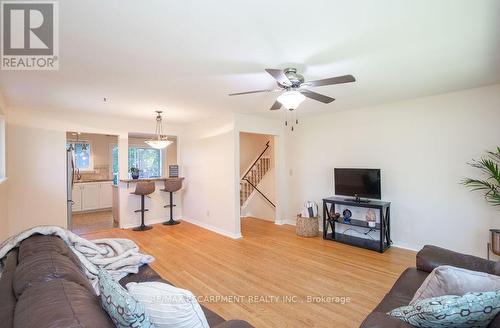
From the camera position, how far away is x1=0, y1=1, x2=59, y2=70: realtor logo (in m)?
1.60

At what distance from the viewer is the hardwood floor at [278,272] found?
2.38 metres

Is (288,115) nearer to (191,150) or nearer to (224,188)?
(224,188)

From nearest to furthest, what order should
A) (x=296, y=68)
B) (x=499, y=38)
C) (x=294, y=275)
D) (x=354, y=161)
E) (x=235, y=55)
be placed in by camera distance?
1. (x=499, y=38)
2. (x=235, y=55)
3. (x=296, y=68)
4. (x=294, y=275)
5. (x=354, y=161)

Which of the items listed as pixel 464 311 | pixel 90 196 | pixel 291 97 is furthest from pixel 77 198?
pixel 464 311

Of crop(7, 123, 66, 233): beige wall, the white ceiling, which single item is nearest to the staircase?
the white ceiling

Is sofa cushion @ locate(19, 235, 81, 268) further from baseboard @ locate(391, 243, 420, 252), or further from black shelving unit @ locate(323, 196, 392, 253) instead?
baseboard @ locate(391, 243, 420, 252)

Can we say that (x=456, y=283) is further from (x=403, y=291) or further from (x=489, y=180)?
(x=489, y=180)

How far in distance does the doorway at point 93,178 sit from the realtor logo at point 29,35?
14.2 ft

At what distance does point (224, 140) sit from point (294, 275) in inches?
108

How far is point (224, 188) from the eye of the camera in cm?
488

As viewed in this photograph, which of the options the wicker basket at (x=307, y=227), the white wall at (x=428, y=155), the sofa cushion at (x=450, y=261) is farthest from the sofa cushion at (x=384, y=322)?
the wicker basket at (x=307, y=227)

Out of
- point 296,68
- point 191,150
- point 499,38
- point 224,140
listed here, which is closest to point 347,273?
point 296,68

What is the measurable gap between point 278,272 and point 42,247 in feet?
8.12

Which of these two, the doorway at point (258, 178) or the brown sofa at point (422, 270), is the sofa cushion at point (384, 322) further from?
the doorway at point (258, 178)
